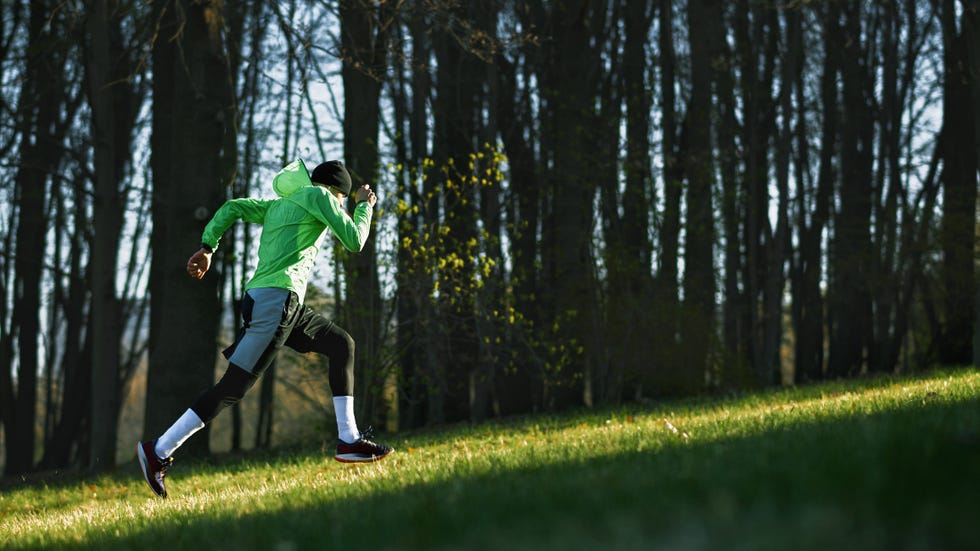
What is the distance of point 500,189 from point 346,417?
36.0 ft

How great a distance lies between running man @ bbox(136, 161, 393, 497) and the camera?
6.41 metres

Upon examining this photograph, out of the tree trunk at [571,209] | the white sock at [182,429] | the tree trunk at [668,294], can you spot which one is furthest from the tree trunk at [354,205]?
the white sock at [182,429]

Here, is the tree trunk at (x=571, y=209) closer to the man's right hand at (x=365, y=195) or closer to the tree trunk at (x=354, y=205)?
the tree trunk at (x=354, y=205)

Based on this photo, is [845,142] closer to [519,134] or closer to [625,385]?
[519,134]

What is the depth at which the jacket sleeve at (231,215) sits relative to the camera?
6.66 metres

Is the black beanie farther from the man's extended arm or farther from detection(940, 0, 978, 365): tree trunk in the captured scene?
detection(940, 0, 978, 365): tree trunk

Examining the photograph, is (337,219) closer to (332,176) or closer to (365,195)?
(365,195)

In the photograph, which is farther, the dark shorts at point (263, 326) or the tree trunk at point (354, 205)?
the tree trunk at point (354, 205)

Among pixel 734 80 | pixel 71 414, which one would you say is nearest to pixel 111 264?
pixel 71 414

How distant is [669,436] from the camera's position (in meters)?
6.36

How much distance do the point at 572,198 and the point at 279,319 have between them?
9.92 m

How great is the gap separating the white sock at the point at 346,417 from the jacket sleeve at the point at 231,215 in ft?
4.54

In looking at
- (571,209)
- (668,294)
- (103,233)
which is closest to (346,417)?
(103,233)

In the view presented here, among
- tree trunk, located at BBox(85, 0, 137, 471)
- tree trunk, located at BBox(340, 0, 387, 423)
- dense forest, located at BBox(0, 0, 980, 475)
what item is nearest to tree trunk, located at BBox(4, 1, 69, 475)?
dense forest, located at BBox(0, 0, 980, 475)
